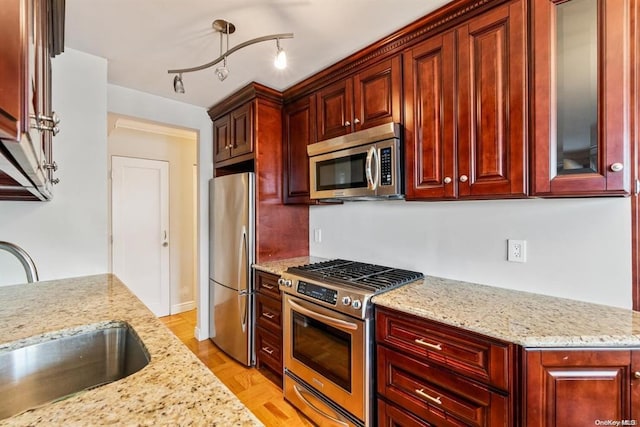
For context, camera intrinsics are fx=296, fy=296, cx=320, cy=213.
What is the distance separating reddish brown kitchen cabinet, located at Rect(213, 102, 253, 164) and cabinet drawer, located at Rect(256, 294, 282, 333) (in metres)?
1.25

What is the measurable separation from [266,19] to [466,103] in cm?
119

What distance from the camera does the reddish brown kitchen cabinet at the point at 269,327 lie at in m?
2.30

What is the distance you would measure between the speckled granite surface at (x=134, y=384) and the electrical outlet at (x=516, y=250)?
1610mm

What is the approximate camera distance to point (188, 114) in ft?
9.73

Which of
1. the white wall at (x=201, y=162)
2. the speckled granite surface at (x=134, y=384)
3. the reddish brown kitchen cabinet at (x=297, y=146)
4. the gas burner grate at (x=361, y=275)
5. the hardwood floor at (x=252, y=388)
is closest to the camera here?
the speckled granite surface at (x=134, y=384)

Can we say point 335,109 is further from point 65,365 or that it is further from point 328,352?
point 65,365

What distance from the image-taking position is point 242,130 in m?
2.70

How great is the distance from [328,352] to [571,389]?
114 centimetres

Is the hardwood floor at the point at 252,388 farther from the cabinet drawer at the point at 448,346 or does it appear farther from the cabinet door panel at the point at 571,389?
the cabinet door panel at the point at 571,389

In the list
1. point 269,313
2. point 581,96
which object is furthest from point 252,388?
point 581,96

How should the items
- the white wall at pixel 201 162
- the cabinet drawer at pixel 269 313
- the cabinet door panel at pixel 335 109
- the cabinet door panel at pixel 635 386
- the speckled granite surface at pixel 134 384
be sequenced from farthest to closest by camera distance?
the white wall at pixel 201 162 < the cabinet drawer at pixel 269 313 < the cabinet door panel at pixel 335 109 < the cabinet door panel at pixel 635 386 < the speckled granite surface at pixel 134 384

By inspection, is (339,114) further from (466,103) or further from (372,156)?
(466,103)

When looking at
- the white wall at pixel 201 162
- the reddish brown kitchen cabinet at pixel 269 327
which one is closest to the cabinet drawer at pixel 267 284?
the reddish brown kitchen cabinet at pixel 269 327

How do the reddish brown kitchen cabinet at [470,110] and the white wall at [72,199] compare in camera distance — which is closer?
the reddish brown kitchen cabinet at [470,110]
